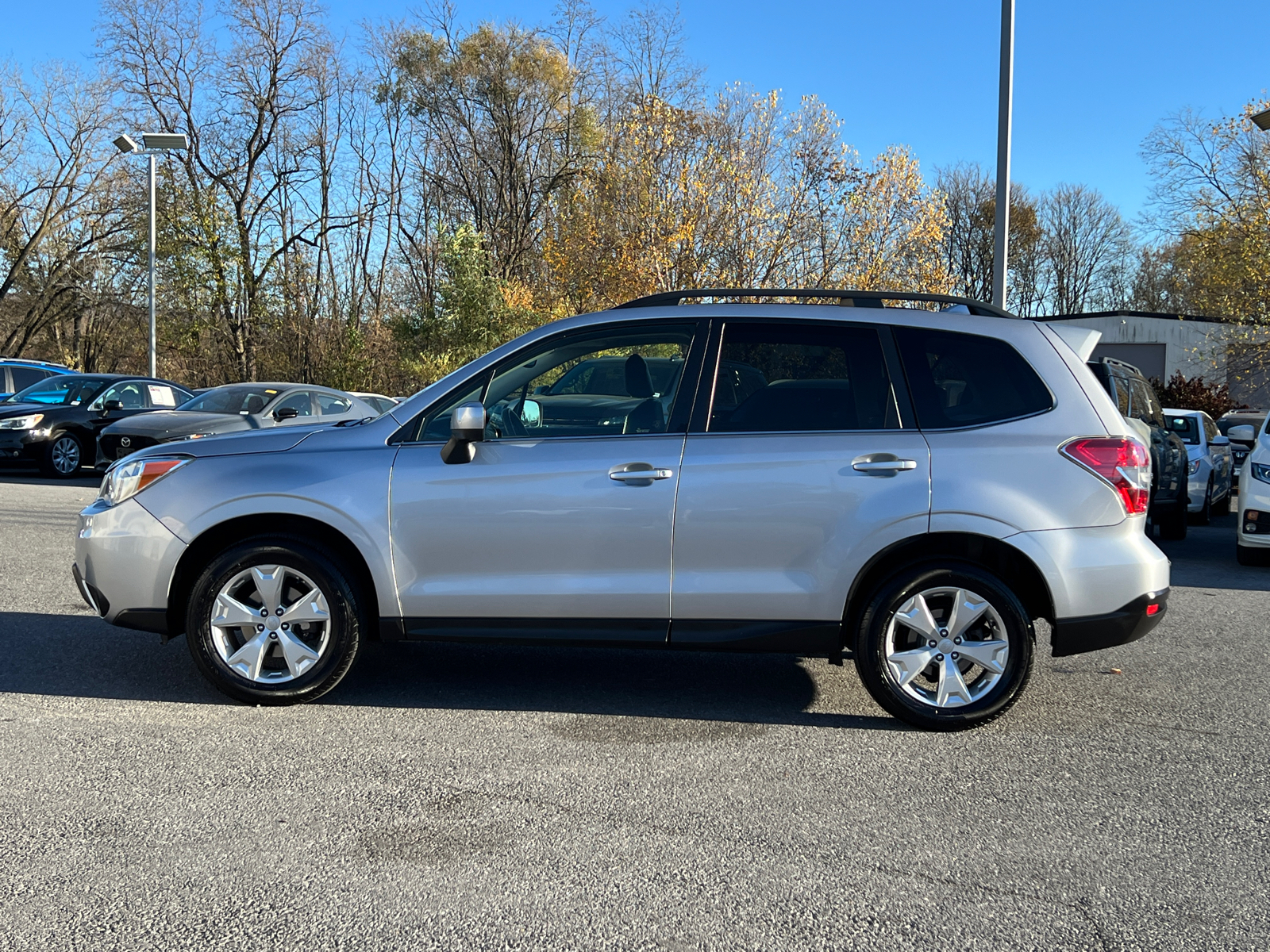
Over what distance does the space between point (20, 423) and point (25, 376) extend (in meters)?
5.20

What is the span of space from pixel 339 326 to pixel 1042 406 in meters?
41.0

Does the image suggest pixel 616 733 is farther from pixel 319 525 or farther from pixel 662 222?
pixel 662 222

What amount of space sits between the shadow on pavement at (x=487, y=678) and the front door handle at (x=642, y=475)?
1097 millimetres

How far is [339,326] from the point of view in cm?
4328

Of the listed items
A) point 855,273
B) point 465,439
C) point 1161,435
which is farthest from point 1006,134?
point 855,273

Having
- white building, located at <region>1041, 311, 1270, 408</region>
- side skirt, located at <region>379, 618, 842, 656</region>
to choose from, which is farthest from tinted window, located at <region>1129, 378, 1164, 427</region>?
white building, located at <region>1041, 311, 1270, 408</region>

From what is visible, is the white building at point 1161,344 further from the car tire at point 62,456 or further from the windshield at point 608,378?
the windshield at point 608,378

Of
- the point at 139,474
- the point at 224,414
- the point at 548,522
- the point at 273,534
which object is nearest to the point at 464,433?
the point at 548,522

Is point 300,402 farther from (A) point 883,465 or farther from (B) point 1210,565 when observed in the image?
(A) point 883,465

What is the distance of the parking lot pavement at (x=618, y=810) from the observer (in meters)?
3.09

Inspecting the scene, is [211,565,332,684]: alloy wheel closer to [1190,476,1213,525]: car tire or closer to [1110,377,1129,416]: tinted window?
[1110,377,1129,416]: tinted window

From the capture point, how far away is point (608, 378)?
5.21 meters

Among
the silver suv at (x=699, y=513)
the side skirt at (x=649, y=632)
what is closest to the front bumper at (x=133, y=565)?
the silver suv at (x=699, y=513)

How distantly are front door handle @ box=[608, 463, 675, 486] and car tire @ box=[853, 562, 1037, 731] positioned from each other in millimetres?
1067
